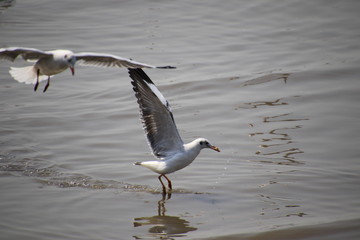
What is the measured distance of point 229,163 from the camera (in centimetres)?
792

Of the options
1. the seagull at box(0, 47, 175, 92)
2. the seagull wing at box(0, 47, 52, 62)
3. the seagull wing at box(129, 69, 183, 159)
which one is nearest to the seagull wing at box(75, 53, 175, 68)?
the seagull at box(0, 47, 175, 92)

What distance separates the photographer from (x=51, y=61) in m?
7.06

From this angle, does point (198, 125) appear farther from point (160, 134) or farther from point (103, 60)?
point (103, 60)

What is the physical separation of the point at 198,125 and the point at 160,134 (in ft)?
6.67

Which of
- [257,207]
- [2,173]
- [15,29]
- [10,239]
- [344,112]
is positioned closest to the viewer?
[10,239]

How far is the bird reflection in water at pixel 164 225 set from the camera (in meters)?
6.09

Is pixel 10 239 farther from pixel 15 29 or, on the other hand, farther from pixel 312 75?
pixel 15 29

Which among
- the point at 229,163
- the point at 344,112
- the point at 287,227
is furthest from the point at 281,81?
the point at 287,227

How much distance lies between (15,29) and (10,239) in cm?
914

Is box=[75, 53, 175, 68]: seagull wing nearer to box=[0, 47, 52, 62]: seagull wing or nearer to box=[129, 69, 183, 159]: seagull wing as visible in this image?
box=[129, 69, 183, 159]: seagull wing

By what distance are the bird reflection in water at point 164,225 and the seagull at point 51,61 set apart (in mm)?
1682

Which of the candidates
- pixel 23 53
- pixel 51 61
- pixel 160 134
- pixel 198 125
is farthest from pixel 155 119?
pixel 198 125

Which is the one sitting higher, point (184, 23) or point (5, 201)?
point (184, 23)

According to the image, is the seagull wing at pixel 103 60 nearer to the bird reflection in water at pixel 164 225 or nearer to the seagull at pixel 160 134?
the seagull at pixel 160 134
